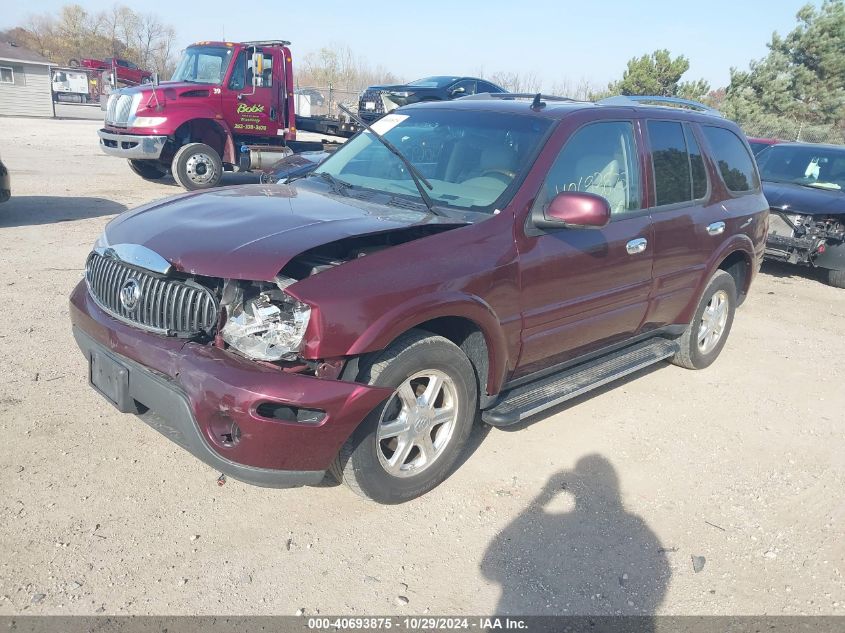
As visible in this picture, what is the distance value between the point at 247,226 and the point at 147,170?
11514 millimetres

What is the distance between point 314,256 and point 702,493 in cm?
249

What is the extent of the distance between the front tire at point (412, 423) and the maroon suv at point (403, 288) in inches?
0.4

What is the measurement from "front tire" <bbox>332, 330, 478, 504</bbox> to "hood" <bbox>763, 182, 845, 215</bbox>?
6.96 meters

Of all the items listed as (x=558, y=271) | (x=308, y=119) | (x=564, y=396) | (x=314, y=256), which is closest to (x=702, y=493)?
(x=564, y=396)

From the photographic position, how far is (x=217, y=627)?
257cm

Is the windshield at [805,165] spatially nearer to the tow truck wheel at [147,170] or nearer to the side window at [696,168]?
the side window at [696,168]

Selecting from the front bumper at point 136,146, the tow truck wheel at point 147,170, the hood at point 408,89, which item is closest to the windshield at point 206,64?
the front bumper at point 136,146

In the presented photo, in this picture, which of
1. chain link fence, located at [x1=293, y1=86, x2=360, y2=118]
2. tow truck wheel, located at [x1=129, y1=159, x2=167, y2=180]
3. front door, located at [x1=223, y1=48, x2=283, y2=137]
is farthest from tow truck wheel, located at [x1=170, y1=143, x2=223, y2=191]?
chain link fence, located at [x1=293, y1=86, x2=360, y2=118]

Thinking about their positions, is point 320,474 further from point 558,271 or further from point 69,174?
point 69,174

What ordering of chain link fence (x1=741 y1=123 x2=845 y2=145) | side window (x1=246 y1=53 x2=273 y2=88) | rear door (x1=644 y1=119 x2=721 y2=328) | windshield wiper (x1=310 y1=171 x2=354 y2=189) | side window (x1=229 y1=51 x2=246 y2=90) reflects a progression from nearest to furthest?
1. windshield wiper (x1=310 y1=171 x2=354 y2=189)
2. rear door (x1=644 y1=119 x2=721 y2=328)
3. side window (x1=229 y1=51 x2=246 y2=90)
4. side window (x1=246 y1=53 x2=273 y2=88)
5. chain link fence (x1=741 y1=123 x2=845 y2=145)

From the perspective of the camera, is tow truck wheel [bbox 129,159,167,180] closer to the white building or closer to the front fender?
the front fender

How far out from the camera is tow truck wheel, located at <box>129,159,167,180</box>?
13.2 m

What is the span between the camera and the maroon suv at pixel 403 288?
2816 mm

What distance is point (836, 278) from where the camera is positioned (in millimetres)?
9000
